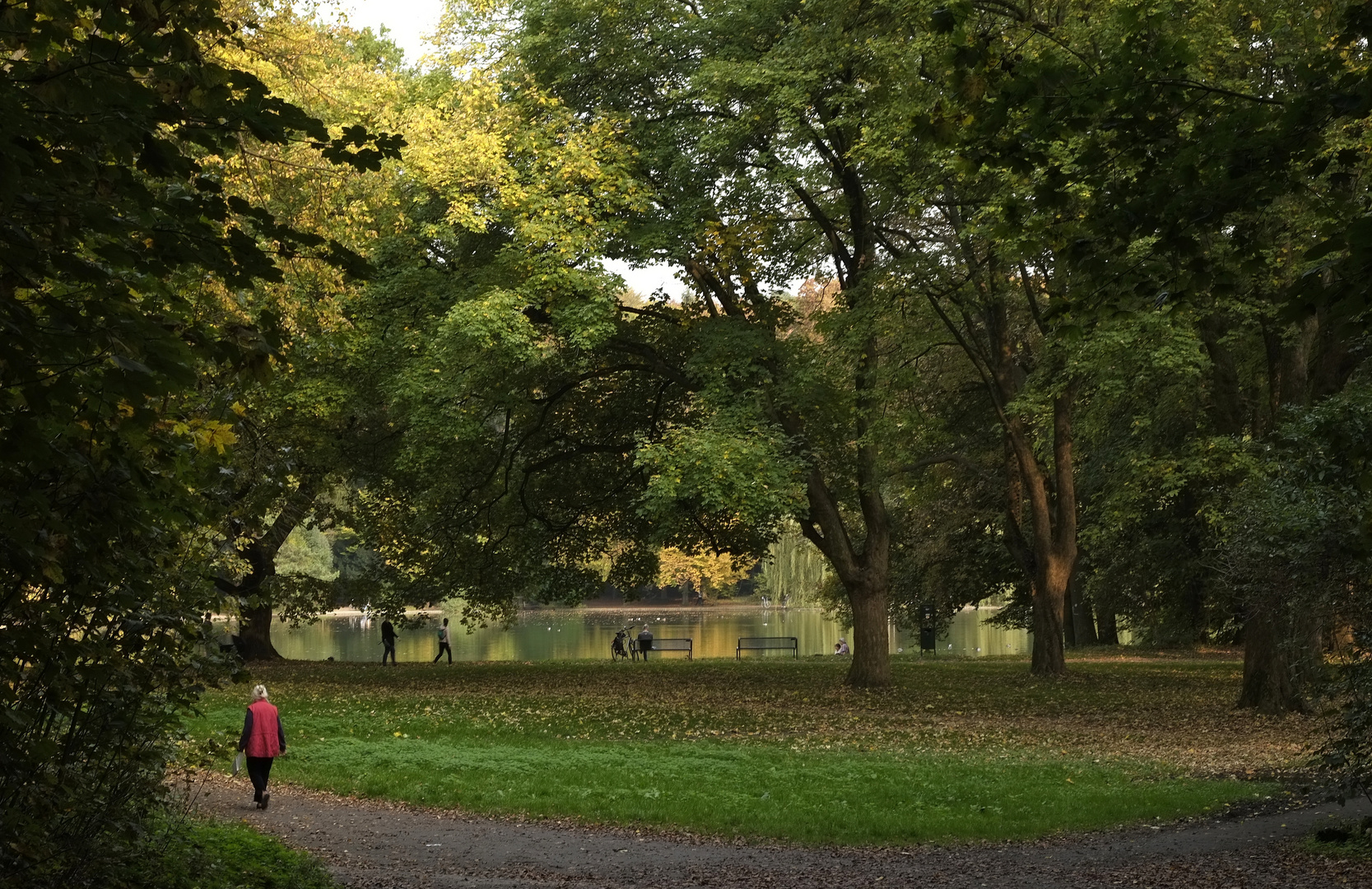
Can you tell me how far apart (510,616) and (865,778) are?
19517mm

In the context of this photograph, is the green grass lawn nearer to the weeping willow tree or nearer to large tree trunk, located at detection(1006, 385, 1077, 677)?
large tree trunk, located at detection(1006, 385, 1077, 677)

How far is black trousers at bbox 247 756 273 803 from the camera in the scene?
38.8 ft

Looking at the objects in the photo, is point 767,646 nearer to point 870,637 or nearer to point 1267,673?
point 870,637

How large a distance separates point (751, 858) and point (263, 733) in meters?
4.58

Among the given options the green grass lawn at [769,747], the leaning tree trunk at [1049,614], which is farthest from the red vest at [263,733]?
the leaning tree trunk at [1049,614]

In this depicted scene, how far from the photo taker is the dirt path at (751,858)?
374 inches

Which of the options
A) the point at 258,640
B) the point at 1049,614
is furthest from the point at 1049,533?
the point at 258,640

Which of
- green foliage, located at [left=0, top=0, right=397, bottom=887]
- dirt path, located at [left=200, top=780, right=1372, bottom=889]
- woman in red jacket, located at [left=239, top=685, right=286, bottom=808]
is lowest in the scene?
dirt path, located at [left=200, top=780, right=1372, bottom=889]

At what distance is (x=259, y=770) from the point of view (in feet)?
39.0

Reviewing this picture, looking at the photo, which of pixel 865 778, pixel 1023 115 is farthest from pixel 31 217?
pixel 865 778

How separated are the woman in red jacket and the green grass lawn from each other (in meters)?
1.20

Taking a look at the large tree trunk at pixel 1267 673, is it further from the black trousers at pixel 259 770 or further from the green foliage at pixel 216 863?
the green foliage at pixel 216 863

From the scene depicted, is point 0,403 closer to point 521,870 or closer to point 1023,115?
point 1023,115

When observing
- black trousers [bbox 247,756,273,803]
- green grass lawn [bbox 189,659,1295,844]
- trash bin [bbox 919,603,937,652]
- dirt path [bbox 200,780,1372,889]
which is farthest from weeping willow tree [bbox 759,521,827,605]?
black trousers [bbox 247,756,273,803]
